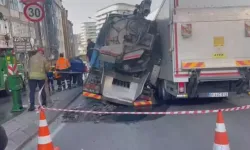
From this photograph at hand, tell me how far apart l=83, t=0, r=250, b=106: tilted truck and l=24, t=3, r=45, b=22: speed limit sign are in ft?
6.25

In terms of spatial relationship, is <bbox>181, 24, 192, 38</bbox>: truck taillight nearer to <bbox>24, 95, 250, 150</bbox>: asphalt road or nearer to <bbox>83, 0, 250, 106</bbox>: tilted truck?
<bbox>83, 0, 250, 106</bbox>: tilted truck

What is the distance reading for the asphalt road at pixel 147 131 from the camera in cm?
568

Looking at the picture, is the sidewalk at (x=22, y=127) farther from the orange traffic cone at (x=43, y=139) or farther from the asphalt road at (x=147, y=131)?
the orange traffic cone at (x=43, y=139)

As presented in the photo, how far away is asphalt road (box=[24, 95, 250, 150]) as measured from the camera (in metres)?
5.68

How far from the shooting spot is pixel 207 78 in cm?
823

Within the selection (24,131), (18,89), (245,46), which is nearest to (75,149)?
(24,131)

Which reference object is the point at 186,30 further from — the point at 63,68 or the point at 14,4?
the point at 14,4

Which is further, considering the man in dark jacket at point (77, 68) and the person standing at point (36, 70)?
the man in dark jacket at point (77, 68)

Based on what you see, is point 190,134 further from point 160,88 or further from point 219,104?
point 160,88

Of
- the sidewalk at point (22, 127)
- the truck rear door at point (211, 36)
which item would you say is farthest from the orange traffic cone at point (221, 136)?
the truck rear door at point (211, 36)

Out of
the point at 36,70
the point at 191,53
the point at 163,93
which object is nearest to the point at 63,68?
the point at 36,70

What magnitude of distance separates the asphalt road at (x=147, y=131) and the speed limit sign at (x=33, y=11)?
268 centimetres

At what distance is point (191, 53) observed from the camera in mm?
8164

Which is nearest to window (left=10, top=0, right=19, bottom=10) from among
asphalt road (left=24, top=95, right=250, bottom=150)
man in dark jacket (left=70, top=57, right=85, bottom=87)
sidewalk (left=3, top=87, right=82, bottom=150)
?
man in dark jacket (left=70, top=57, right=85, bottom=87)
